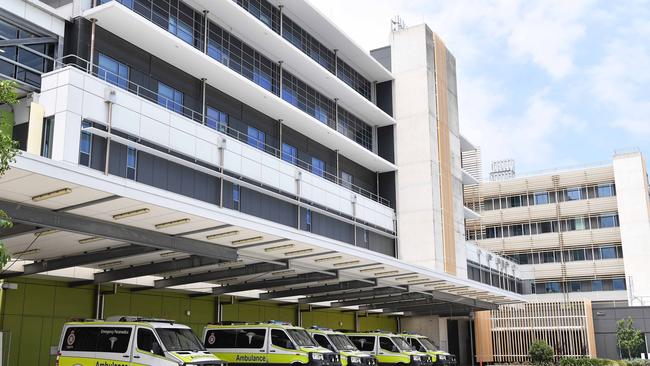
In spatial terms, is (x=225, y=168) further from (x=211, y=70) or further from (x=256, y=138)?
(x=256, y=138)

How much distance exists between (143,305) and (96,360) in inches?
364

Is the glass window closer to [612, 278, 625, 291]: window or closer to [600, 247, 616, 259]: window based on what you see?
[612, 278, 625, 291]: window

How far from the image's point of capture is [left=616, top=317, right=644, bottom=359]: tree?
170ft

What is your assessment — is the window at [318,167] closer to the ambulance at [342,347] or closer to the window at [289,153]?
the window at [289,153]

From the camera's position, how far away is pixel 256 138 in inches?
1401

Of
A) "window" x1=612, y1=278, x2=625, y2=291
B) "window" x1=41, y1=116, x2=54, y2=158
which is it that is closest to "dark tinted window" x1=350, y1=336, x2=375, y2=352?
"window" x1=41, y1=116, x2=54, y2=158

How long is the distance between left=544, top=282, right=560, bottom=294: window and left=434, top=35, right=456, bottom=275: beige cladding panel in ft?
77.2

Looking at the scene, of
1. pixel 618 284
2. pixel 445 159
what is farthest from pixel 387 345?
pixel 618 284

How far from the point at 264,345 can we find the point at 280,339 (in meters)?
0.59

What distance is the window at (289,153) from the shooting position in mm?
37812

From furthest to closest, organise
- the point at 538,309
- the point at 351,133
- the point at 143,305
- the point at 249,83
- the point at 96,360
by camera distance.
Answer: the point at 538,309 < the point at 351,133 < the point at 249,83 < the point at 143,305 < the point at 96,360

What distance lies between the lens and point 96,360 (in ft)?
64.0

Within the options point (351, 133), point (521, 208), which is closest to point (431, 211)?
point (351, 133)

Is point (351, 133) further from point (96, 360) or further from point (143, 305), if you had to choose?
point (96, 360)
